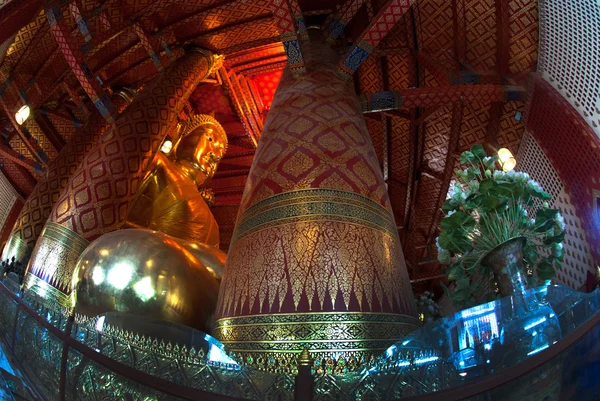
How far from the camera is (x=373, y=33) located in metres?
3.52

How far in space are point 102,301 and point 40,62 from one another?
12.6ft

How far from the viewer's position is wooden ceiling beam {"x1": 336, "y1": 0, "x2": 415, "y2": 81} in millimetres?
3457

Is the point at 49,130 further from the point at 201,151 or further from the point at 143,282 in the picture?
the point at 143,282

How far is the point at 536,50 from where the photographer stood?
3824mm

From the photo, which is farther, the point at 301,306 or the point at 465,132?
the point at 465,132

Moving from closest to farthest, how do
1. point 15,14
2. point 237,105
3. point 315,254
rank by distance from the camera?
point 315,254 → point 15,14 → point 237,105

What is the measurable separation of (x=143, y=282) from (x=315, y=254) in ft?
3.01

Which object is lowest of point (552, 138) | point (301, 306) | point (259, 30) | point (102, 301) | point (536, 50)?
point (301, 306)

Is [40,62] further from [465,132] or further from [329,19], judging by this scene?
[465,132]

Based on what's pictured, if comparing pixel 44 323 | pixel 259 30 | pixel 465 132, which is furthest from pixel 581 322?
pixel 259 30

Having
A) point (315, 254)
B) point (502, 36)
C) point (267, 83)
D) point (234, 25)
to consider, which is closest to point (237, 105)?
point (267, 83)

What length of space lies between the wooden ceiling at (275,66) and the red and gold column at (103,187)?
55 centimetres

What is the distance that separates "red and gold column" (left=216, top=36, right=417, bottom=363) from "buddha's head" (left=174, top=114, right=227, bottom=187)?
228cm

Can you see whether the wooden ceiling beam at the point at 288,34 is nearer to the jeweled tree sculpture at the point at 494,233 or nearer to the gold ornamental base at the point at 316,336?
the jeweled tree sculpture at the point at 494,233
